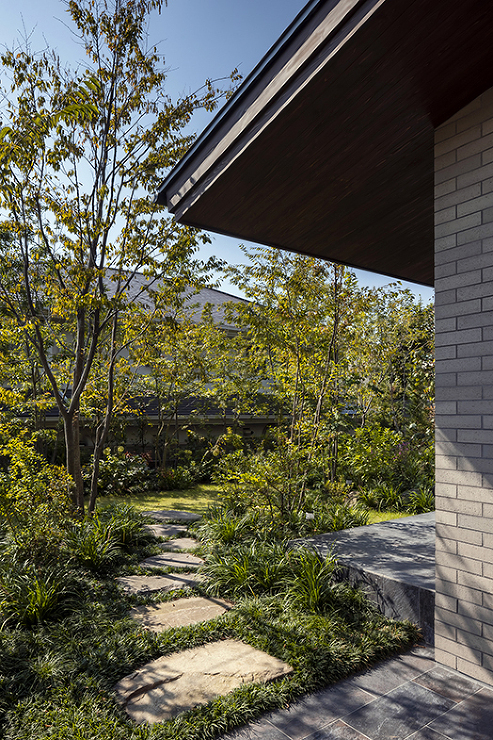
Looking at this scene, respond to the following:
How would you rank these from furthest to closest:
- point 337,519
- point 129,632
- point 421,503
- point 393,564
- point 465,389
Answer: point 421,503, point 337,519, point 393,564, point 129,632, point 465,389

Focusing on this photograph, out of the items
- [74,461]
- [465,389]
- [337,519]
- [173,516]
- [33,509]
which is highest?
[465,389]

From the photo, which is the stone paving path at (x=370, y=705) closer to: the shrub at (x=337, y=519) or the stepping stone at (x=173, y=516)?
the shrub at (x=337, y=519)

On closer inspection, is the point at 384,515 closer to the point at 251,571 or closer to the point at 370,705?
the point at 251,571

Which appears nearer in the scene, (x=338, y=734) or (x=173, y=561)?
(x=338, y=734)

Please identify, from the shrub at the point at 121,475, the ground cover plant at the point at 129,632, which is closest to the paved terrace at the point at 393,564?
the ground cover plant at the point at 129,632

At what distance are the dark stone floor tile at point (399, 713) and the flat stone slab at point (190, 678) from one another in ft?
1.73

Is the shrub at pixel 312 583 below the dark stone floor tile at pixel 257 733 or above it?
above

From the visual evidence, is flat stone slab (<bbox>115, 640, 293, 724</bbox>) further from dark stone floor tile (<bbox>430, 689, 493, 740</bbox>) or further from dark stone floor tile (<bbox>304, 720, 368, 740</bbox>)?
dark stone floor tile (<bbox>430, 689, 493, 740</bbox>)

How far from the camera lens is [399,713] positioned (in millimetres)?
2471

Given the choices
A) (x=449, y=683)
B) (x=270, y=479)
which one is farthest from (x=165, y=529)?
(x=449, y=683)

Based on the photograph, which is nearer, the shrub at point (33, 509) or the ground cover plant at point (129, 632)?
the ground cover plant at point (129, 632)

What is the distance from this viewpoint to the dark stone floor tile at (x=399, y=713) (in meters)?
2.34

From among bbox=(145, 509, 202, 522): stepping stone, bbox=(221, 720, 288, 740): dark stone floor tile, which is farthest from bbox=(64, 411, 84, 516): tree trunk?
bbox=(221, 720, 288, 740): dark stone floor tile

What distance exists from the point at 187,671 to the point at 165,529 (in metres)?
3.52
